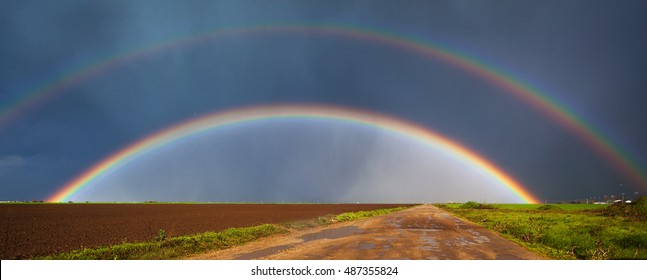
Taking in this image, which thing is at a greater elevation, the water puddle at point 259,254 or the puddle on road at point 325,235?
the puddle on road at point 325,235

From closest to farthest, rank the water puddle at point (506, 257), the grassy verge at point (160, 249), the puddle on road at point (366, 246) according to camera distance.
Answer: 1. the water puddle at point (506, 257)
2. the grassy verge at point (160, 249)
3. the puddle on road at point (366, 246)

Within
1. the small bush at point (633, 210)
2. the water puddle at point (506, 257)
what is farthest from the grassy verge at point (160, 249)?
the small bush at point (633, 210)

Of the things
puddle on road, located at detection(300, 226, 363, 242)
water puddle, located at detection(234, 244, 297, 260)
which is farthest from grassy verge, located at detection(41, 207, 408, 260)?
puddle on road, located at detection(300, 226, 363, 242)

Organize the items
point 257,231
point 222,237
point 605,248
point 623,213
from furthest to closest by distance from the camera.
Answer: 1. point 623,213
2. point 257,231
3. point 222,237
4. point 605,248

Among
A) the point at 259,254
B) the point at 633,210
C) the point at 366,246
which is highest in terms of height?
the point at 633,210

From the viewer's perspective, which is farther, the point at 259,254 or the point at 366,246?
the point at 366,246

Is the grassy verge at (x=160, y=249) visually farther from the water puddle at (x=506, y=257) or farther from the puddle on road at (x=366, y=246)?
the water puddle at (x=506, y=257)

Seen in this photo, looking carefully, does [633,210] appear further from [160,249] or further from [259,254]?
[160,249]

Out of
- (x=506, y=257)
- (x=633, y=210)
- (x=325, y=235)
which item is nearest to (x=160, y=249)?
(x=325, y=235)

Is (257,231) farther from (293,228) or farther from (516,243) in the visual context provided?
(516,243)

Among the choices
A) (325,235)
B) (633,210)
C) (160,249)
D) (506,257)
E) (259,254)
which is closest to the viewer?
(506,257)
